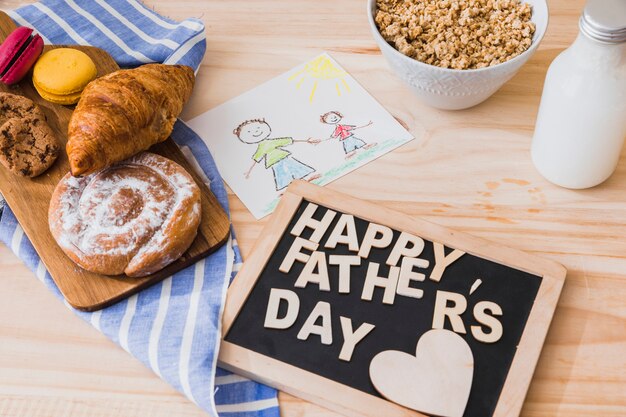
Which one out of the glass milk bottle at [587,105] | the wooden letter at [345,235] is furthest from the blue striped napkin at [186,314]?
the glass milk bottle at [587,105]

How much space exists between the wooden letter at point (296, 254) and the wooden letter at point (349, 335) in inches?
3.8

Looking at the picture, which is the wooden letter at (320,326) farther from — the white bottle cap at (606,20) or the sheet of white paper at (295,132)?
the white bottle cap at (606,20)

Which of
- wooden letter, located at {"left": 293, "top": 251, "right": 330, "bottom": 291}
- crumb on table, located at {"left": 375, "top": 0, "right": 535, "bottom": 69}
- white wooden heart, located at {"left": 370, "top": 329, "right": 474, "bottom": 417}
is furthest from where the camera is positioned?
crumb on table, located at {"left": 375, "top": 0, "right": 535, "bottom": 69}

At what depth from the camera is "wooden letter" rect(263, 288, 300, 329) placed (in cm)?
82

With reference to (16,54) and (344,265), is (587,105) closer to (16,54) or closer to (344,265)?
(344,265)

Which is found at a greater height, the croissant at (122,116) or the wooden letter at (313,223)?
the croissant at (122,116)

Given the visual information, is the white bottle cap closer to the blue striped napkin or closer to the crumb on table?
the crumb on table

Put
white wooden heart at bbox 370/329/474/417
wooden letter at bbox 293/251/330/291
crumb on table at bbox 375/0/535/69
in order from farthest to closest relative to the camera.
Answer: crumb on table at bbox 375/0/535/69 < wooden letter at bbox 293/251/330/291 < white wooden heart at bbox 370/329/474/417

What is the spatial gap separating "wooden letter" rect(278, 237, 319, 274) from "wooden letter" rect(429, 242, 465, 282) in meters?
0.15

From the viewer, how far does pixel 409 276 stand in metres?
0.84

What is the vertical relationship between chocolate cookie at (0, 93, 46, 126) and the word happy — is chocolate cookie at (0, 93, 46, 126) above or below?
above

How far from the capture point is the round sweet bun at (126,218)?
85 centimetres

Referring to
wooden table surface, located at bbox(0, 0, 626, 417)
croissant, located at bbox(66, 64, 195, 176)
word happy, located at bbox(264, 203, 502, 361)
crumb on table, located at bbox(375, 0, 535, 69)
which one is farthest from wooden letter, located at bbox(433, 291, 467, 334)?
croissant, located at bbox(66, 64, 195, 176)

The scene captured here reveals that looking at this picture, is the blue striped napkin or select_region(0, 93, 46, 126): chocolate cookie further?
select_region(0, 93, 46, 126): chocolate cookie
